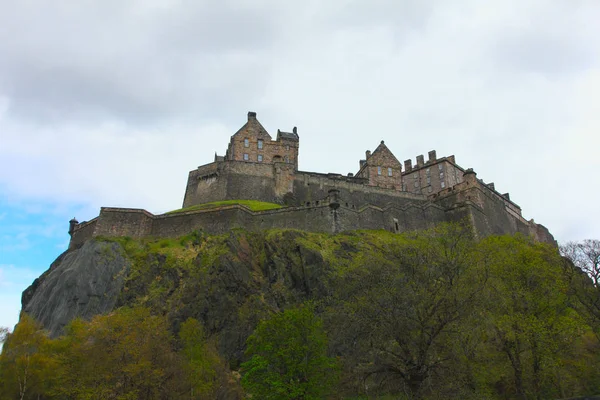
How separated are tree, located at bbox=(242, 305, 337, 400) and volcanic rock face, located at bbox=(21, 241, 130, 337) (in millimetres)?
14393

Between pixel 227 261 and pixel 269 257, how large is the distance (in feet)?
13.1

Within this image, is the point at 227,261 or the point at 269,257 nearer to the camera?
the point at 227,261

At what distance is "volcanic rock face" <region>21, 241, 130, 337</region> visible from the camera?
116ft

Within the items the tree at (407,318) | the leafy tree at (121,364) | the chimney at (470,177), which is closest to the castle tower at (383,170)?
the chimney at (470,177)

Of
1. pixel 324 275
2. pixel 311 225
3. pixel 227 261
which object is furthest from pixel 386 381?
pixel 311 225

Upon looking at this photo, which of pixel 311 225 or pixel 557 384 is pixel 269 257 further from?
pixel 557 384

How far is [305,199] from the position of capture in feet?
181

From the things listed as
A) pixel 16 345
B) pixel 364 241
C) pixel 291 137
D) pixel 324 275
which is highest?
pixel 291 137

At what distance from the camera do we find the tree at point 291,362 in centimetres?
2520

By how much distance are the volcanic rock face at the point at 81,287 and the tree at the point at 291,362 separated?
14393mm

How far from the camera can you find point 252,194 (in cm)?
5412

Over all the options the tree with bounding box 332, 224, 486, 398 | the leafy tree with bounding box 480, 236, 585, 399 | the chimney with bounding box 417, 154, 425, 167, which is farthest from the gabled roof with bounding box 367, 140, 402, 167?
the tree with bounding box 332, 224, 486, 398

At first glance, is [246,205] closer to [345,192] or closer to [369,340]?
[345,192]

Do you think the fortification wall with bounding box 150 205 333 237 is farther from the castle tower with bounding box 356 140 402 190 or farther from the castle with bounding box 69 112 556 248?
the castle tower with bounding box 356 140 402 190
